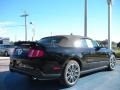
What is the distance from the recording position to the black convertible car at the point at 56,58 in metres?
5.93

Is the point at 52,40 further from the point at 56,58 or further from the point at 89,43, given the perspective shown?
the point at 89,43

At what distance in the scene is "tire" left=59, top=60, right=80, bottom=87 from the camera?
6.34 m

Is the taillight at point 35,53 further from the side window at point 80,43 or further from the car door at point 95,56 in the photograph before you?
the car door at point 95,56

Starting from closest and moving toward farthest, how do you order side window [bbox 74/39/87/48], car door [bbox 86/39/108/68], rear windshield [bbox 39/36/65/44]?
rear windshield [bbox 39/36/65/44]
side window [bbox 74/39/87/48]
car door [bbox 86/39/108/68]

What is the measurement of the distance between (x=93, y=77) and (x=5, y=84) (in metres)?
3.01

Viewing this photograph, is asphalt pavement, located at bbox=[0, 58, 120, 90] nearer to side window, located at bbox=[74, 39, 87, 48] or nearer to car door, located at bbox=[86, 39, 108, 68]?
car door, located at bbox=[86, 39, 108, 68]

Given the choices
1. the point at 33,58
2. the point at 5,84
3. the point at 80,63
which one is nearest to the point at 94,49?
the point at 80,63

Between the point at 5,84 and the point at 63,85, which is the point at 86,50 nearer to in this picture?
the point at 63,85

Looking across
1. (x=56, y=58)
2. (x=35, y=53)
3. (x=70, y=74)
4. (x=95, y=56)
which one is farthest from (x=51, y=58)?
(x=95, y=56)

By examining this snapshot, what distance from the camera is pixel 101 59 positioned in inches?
327

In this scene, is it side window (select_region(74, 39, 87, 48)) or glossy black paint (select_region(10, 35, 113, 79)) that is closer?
glossy black paint (select_region(10, 35, 113, 79))

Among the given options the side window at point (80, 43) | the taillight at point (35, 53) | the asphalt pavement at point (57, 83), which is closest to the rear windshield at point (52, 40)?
the side window at point (80, 43)

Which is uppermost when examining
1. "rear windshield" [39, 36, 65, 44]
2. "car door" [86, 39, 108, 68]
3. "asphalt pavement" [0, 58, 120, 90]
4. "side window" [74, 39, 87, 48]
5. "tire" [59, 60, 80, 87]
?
"rear windshield" [39, 36, 65, 44]

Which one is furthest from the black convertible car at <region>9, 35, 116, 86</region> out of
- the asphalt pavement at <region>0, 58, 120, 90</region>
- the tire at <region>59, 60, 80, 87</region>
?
the asphalt pavement at <region>0, 58, 120, 90</region>
